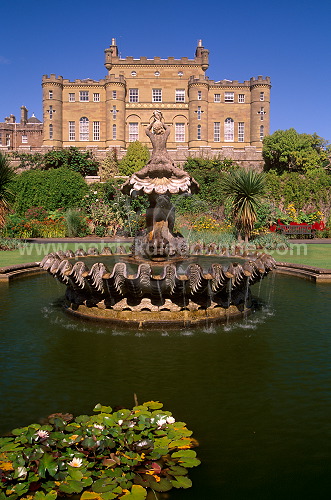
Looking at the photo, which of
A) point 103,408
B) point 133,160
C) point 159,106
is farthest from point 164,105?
point 103,408

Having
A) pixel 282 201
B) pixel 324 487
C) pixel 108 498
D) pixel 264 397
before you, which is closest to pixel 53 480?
pixel 108 498

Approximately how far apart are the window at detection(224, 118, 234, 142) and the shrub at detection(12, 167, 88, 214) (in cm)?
2792

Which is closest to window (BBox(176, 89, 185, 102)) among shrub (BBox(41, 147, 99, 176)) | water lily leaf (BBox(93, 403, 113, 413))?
shrub (BBox(41, 147, 99, 176))

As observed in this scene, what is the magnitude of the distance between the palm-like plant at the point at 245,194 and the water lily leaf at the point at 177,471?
52.2 feet

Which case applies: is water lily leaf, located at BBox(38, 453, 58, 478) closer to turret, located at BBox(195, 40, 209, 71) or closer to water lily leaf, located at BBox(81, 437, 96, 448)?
water lily leaf, located at BBox(81, 437, 96, 448)

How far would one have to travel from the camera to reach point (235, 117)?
55938 millimetres

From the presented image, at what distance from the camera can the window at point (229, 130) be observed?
56.3 m

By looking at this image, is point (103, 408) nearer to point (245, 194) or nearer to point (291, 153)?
point (245, 194)

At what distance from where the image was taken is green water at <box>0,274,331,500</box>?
326cm

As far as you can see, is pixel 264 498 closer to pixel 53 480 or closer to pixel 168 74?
pixel 53 480

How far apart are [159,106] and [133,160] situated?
15.3m

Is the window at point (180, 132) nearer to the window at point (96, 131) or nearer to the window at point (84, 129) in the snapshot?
the window at point (96, 131)

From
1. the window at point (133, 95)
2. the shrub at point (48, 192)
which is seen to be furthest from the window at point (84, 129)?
the shrub at point (48, 192)

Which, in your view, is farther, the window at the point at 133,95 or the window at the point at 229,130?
the window at the point at 229,130
